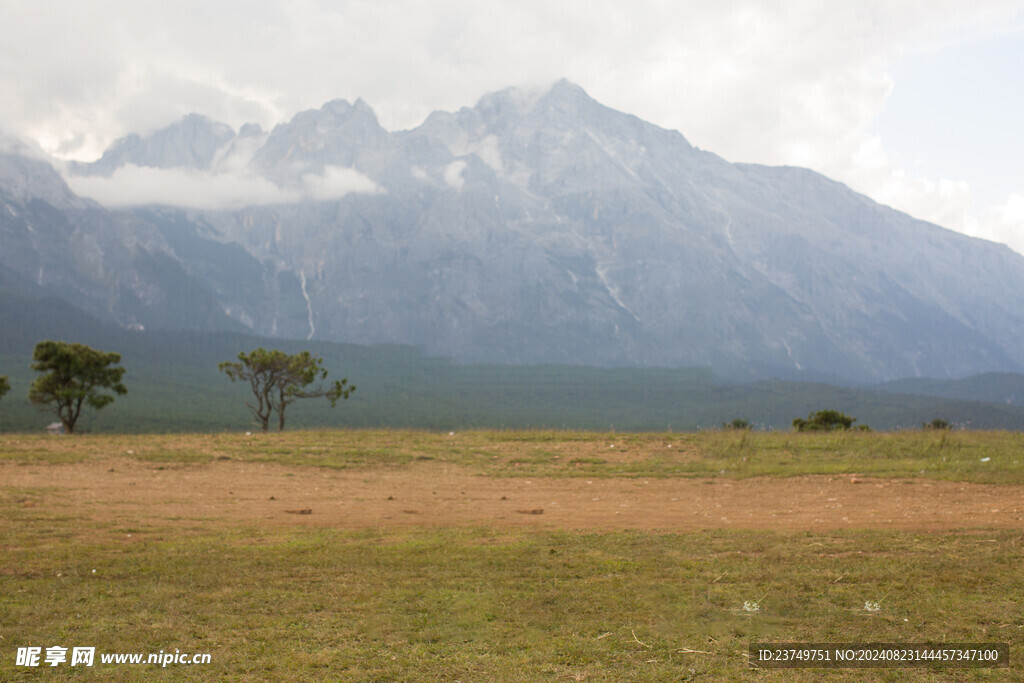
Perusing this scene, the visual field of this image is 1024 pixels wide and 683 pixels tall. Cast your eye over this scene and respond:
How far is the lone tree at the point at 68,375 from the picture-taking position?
39.5 metres

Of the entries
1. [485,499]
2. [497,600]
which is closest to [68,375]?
[485,499]

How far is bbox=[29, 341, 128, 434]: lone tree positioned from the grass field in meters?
25.3

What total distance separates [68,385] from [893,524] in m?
40.6

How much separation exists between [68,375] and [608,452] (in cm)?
3058

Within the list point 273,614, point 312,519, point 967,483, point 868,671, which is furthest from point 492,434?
point 868,671

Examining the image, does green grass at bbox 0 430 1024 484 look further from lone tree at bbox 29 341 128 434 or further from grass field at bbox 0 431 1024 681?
lone tree at bbox 29 341 128 434

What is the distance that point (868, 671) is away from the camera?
7.64 m

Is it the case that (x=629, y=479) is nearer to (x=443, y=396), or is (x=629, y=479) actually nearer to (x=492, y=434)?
(x=492, y=434)

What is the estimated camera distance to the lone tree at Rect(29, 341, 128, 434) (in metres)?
39.5

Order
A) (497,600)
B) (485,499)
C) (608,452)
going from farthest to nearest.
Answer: (608,452)
(485,499)
(497,600)

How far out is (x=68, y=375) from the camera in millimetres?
40531

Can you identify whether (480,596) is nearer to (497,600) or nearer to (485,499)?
(497,600)

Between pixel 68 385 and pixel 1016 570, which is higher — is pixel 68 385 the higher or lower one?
the higher one

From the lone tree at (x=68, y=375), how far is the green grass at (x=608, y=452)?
12386 mm
